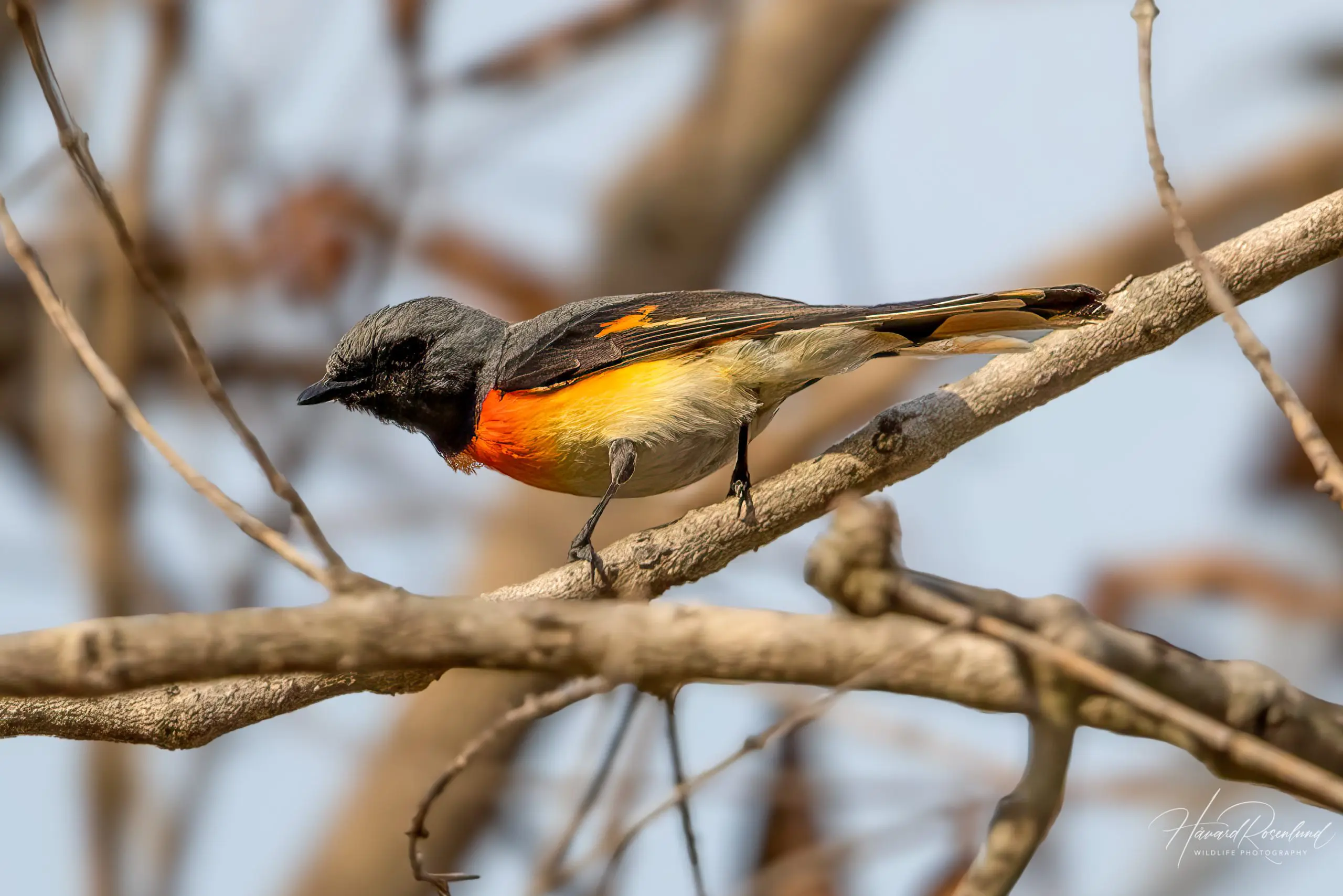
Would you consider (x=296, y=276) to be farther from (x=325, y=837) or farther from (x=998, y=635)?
(x=998, y=635)

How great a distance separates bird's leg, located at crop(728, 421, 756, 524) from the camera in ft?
11.5

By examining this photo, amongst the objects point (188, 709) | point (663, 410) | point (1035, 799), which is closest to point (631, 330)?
point (663, 410)

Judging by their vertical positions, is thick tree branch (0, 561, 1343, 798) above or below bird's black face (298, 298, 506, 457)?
below

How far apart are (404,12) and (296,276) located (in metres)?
2.30

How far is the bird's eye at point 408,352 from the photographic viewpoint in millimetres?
4445

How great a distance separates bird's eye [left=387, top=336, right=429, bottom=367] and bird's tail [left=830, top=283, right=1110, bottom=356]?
1511 millimetres

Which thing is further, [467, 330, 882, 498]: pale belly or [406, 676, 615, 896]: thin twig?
[467, 330, 882, 498]: pale belly

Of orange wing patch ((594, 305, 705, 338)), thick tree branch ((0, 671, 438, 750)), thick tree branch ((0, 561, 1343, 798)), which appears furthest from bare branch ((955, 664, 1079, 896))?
orange wing patch ((594, 305, 705, 338))

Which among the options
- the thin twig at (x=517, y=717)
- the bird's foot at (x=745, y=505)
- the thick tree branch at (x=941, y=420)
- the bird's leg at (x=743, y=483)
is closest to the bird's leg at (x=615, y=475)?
the thick tree branch at (x=941, y=420)

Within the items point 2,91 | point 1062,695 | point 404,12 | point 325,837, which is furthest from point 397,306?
point 325,837

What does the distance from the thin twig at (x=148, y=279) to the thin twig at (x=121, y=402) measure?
7 cm

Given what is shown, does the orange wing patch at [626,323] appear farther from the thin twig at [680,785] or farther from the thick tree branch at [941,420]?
the thin twig at [680,785]

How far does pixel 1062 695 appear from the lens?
173 cm

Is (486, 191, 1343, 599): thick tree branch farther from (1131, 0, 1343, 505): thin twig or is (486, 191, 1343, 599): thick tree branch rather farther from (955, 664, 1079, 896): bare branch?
(955, 664, 1079, 896): bare branch
